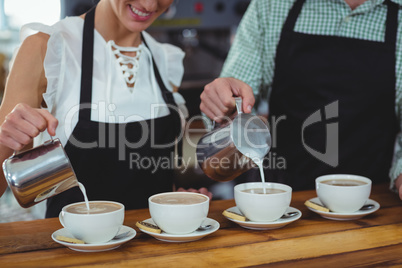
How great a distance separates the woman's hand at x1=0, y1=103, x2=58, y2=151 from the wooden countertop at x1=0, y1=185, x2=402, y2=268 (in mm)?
239

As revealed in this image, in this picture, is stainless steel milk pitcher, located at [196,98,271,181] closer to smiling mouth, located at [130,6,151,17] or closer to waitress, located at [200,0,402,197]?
smiling mouth, located at [130,6,151,17]

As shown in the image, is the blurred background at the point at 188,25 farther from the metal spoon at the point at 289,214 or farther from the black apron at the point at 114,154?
the metal spoon at the point at 289,214

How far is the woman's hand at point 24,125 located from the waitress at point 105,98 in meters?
0.33

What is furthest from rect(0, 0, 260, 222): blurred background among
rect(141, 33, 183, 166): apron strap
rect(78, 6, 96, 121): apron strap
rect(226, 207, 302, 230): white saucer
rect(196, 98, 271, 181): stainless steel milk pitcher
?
rect(226, 207, 302, 230): white saucer

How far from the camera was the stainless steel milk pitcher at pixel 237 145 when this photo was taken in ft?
4.02

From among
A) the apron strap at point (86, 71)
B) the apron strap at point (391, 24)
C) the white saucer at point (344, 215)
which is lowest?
the white saucer at point (344, 215)

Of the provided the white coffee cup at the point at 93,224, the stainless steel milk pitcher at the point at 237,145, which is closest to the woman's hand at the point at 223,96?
the stainless steel milk pitcher at the point at 237,145

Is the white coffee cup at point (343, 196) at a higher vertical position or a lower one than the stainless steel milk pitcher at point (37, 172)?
lower

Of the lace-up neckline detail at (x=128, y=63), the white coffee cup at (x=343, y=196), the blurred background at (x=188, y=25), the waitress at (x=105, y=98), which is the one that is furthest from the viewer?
the blurred background at (x=188, y=25)

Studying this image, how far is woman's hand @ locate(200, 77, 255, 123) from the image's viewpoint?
4.45 ft

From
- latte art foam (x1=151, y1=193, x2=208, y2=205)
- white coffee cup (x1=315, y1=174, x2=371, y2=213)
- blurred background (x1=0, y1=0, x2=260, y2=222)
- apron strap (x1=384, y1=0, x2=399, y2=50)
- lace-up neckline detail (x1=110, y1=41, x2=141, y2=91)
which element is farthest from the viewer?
blurred background (x1=0, y1=0, x2=260, y2=222)

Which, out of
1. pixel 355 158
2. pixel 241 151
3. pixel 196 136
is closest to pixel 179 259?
pixel 241 151

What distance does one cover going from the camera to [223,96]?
1367 millimetres

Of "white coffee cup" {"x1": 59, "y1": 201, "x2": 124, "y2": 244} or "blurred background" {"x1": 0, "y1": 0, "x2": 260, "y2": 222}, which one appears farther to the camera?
"blurred background" {"x1": 0, "y1": 0, "x2": 260, "y2": 222}
